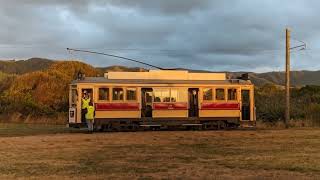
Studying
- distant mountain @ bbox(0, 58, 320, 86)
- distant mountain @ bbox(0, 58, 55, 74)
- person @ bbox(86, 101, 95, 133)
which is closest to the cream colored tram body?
person @ bbox(86, 101, 95, 133)

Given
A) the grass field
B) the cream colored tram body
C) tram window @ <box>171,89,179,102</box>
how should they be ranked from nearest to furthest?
the grass field, the cream colored tram body, tram window @ <box>171,89,179,102</box>

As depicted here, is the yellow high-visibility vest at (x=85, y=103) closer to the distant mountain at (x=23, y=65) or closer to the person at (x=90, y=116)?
the person at (x=90, y=116)

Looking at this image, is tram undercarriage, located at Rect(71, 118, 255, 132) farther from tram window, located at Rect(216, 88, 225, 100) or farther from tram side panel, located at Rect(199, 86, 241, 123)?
tram window, located at Rect(216, 88, 225, 100)

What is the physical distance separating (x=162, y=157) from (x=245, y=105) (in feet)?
47.4

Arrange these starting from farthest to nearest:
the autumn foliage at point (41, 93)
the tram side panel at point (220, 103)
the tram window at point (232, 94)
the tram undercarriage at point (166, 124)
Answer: the autumn foliage at point (41, 93), the tram window at point (232, 94), the tram side panel at point (220, 103), the tram undercarriage at point (166, 124)

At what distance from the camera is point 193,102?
95.1 feet

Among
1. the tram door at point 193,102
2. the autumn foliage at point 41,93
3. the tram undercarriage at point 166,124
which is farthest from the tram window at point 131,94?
the autumn foliage at point 41,93

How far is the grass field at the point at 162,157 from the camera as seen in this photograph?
12836mm

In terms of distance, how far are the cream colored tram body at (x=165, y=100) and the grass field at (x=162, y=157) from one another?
4.31 meters

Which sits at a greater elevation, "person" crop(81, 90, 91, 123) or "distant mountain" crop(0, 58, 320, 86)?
"distant mountain" crop(0, 58, 320, 86)

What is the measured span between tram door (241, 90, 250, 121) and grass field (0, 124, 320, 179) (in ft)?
20.2

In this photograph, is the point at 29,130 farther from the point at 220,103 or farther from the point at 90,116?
the point at 220,103

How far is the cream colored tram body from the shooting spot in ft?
90.7

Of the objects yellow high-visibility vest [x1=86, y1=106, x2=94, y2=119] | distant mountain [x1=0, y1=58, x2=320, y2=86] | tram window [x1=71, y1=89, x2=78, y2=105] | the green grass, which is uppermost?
distant mountain [x1=0, y1=58, x2=320, y2=86]
